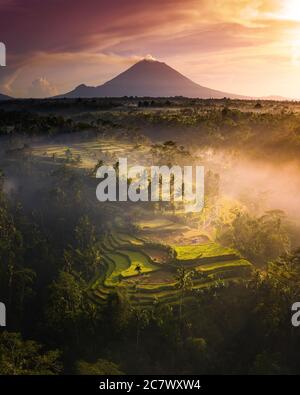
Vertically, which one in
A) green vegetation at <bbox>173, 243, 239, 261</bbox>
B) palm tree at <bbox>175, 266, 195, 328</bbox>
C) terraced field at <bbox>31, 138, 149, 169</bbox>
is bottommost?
palm tree at <bbox>175, 266, 195, 328</bbox>

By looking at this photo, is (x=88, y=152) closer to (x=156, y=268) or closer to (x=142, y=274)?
(x=156, y=268)

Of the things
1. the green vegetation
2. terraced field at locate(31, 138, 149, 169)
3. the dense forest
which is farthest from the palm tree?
terraced field at locate(31, 138, 149, 169)

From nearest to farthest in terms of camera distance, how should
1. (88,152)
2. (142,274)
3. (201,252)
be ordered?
1. (142,274)
2. (201,252)
3. (88,152)


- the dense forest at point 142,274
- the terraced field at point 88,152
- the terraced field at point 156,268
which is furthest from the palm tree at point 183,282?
the terraced field at point 88,152

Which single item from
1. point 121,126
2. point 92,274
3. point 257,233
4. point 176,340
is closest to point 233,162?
point 121,126

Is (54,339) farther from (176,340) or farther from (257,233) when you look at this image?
(257,233)

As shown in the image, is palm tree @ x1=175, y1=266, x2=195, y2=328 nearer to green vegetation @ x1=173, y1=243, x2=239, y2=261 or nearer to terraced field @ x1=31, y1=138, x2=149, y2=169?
green vegetation @ x1=173, y1=243, x2=239, y2=261

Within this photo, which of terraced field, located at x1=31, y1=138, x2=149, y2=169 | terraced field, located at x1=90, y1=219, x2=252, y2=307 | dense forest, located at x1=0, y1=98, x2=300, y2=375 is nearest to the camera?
dense forest, located at x1=0, y1=98, x2=300, y2=375

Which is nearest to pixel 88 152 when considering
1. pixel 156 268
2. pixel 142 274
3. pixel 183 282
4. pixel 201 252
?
pixel 201 252

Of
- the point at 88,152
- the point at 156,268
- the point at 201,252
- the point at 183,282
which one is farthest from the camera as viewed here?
the point at 88,152
